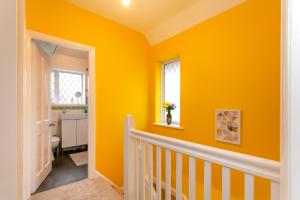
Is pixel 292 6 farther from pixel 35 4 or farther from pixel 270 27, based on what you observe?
pixel 35 4

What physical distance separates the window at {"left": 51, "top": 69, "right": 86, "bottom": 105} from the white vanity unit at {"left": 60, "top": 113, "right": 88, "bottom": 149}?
531mm

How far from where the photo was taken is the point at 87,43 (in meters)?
2.32

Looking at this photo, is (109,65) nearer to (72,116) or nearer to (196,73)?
(196,73)

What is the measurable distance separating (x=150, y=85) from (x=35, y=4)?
6.77 ft

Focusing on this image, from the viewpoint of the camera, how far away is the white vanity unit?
12.4 feet

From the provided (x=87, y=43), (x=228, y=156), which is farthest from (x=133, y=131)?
(x=87, y=43)

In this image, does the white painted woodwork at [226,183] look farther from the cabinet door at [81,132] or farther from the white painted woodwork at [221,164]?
the cabinet door at [81,132]

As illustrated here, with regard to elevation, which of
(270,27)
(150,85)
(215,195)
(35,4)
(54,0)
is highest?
(54,0)

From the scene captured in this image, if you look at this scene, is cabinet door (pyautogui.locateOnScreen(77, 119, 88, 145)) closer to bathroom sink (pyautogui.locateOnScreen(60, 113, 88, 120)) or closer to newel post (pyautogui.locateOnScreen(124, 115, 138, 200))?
bathroom sink (pyautogui.locateOnScreen(60, 113, 88, 120))

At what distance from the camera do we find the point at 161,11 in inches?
93.0

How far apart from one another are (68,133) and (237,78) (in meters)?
3.72

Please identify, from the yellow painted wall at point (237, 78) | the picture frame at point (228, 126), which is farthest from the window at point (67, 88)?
the picture frame at point (228, 126)

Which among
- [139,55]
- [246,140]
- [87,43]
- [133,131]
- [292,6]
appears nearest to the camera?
[292,6]
